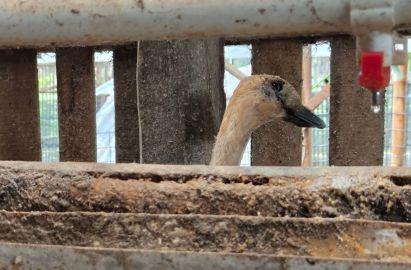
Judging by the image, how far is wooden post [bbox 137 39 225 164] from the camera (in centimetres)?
185

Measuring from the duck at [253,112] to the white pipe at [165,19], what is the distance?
1.21m

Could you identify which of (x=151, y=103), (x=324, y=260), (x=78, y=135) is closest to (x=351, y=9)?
(x=324, y=260)

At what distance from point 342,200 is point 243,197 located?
14cm

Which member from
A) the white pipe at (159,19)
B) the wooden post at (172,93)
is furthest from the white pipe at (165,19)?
the wooden post at (172,93)

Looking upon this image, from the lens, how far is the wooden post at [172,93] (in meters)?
1.85

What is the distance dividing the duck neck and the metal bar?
1234 mm

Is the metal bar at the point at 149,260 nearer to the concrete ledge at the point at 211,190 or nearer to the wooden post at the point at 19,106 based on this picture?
the concrete ledge at the point at 211,190

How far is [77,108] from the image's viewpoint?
228 cm

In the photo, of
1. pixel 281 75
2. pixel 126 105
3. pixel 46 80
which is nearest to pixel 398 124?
pixel 281 75

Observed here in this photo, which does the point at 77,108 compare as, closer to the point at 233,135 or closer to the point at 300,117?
the point at 233,135

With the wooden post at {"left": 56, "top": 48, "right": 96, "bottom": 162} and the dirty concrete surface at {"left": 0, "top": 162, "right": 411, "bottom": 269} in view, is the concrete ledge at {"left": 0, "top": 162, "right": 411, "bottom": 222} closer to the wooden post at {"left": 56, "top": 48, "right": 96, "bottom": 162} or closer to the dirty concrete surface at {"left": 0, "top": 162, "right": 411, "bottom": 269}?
the dirty concrete surface at {"left": 0, "top": 162, "right": 411, "bottom": 269}

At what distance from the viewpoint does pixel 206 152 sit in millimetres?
2008

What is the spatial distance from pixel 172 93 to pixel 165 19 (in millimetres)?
1155

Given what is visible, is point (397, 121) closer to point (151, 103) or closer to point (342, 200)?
point (151, 103)
